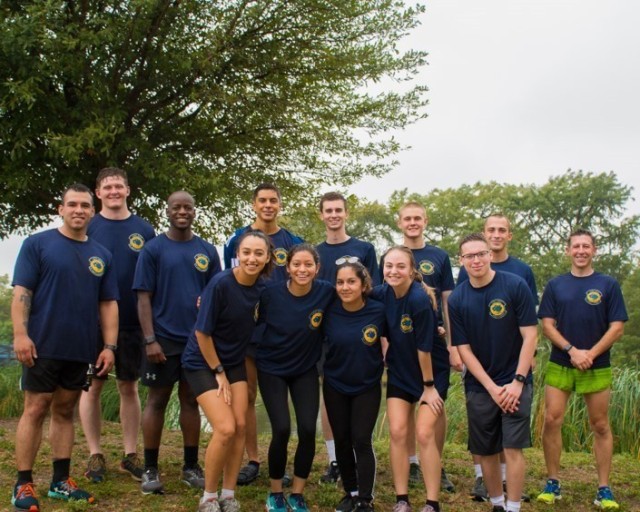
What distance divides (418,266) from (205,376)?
2086 mm

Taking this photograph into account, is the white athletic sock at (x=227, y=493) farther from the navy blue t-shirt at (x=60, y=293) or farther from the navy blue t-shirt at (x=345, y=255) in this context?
the navy blue t-shirt at (x=345, y=255)

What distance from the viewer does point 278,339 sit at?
17.9 ft

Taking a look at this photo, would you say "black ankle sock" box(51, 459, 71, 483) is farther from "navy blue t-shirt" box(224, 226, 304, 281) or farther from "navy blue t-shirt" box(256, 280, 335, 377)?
"navy blue t-shirt" box(224, 226, 304, 281)

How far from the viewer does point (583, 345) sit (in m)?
6.07

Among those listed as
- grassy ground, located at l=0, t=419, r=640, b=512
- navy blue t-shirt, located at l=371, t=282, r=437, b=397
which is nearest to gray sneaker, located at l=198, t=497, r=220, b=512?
grassy ground, located at l=0, t=419, r=640, b=512

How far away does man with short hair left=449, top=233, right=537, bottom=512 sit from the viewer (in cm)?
528

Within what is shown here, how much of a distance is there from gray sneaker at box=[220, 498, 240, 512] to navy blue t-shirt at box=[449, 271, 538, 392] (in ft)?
6.16

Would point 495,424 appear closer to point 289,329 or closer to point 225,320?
point 289,329

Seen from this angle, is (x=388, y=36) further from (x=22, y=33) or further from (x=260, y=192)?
(x=260, y=192)

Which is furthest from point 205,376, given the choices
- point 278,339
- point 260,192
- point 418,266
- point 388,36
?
point 388,36

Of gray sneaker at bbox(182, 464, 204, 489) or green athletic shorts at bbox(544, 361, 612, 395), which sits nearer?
gray sneaker at bbox(182, 464, 204, 489)

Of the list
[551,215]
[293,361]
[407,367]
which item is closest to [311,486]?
[293,361]

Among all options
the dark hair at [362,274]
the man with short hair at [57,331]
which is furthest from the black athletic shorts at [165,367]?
the dark hair at [362,274]

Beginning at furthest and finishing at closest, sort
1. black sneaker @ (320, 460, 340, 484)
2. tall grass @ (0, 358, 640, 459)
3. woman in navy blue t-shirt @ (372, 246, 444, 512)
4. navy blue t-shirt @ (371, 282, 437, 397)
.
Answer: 1. tall grass @ (0, 358, 640, 459)
2. black sneaker @ (320, 460, 340, 484)
3. navy blue t-shirt @ (371, 282, 437, 397)
4. woman in navy blue t-shirt @ (372, 246, 444, 512)
